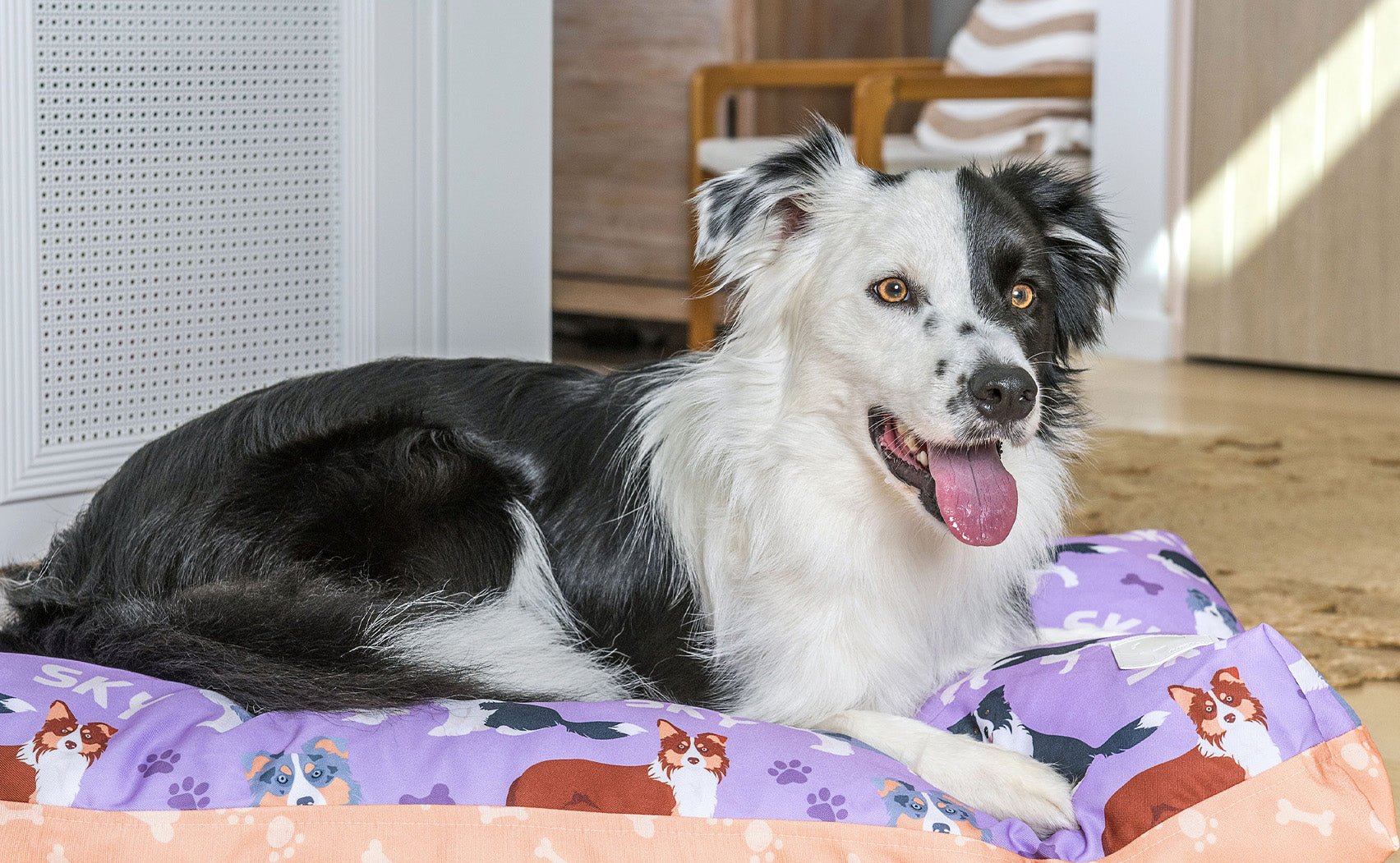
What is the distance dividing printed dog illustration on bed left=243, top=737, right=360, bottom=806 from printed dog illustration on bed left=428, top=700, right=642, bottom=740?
0.11 m

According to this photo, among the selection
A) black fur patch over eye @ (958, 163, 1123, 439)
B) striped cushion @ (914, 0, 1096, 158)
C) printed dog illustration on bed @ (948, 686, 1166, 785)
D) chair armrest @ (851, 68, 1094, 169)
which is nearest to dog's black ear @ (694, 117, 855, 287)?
black fur patch over eye @ (958, 163, 1123, 439)

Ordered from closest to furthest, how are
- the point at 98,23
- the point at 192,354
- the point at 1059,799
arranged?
the point at 1059,799, the point at 98,23, the point at 192,354

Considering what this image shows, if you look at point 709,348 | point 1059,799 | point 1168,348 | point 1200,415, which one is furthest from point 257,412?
point 1168,348

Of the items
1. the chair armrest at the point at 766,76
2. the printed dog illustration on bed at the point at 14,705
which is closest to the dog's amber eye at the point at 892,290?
the printed dog illustration on bed at the point at 14,705

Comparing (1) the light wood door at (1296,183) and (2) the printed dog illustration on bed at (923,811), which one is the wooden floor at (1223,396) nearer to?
(1) the light wood door at (1296,183)

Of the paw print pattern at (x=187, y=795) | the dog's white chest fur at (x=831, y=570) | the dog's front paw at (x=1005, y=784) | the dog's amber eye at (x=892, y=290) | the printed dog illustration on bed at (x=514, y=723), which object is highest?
the dog's amber eye at (x=892, y=290)

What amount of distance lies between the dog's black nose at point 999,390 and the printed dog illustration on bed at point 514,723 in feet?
1.78

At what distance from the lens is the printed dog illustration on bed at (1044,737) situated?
5.44 feet

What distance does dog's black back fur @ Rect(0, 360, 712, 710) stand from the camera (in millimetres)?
1889

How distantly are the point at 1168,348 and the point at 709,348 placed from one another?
411cm

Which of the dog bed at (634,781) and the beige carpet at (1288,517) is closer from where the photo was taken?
the dog bed at (634,781)

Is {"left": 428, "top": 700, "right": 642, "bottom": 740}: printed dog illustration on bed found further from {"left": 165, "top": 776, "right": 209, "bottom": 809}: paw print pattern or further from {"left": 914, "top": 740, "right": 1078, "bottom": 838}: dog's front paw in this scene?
{"left": 914, "top": 740, "right": 1078, "bottom": 838}: dog's front paw

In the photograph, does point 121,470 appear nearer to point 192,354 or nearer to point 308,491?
point 308,491

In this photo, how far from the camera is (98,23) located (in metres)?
2.61
